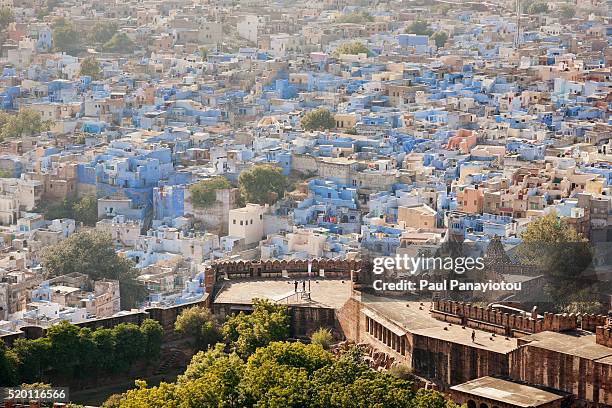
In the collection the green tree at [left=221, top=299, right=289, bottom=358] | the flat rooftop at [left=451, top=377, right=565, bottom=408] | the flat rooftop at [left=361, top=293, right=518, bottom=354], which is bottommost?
the green tree at [left=221, top=299, right=289, bottom=358]

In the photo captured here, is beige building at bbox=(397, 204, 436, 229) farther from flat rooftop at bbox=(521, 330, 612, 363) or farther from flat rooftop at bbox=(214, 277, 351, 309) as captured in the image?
flat rooftop at bbox=(521, 330, 612, 363)

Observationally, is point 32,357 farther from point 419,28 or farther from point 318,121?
point 419,28

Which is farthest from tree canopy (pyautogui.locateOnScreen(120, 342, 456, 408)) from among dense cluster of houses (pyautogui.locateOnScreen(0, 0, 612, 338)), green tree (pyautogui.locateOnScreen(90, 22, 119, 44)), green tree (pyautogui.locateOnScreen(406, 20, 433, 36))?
green tree (pyautogui.locateOnScreen(90, 22, 119, 44))

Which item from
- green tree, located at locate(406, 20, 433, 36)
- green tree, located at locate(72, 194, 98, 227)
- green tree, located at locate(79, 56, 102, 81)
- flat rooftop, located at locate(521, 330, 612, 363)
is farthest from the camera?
green tree, located at locate(406, 20, 433, 36)

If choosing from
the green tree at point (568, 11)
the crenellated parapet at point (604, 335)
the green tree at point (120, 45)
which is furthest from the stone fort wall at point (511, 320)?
the green tree at point (568, 11)

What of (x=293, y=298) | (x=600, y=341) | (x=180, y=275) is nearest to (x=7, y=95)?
(x=180, y=275)

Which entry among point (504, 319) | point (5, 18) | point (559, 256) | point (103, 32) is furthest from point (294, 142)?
point (5, 18)
